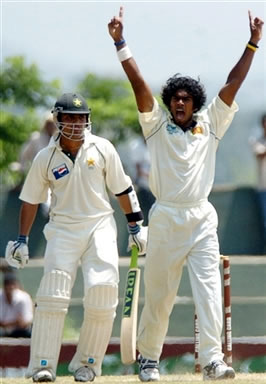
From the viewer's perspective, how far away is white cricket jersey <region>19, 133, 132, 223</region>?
9.81 m

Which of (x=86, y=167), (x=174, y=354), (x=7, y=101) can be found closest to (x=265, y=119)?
(x=174, y=354)

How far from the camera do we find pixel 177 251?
9.62 m

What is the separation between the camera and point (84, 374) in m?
9.77

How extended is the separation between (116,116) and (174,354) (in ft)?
66.1

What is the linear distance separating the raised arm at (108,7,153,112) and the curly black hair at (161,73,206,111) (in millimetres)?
202

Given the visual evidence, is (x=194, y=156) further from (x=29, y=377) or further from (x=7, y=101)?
(x=7, y=101)

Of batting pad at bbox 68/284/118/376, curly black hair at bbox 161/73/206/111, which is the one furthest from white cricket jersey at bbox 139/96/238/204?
batting pad at bbox 68/284/118/376

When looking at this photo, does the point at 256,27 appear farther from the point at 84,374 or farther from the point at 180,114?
the point at 84,374

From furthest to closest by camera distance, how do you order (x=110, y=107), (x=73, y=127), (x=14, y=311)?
(x=110, y=107) < (x=14, y=311) < (x=73, y=127)

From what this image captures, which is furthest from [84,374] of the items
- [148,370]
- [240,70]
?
[240,70]

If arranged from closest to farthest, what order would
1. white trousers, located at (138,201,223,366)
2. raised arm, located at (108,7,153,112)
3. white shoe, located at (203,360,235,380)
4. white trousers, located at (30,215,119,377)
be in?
white shoe, located at (203,360,235,380) < white trousers, located at (138,201,223,366) < raised arm, located at (108,7,153,112) < white trousers, located at (30,215,119,377)

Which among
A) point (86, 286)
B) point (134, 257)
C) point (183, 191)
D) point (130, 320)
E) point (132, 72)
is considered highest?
point (132, 72)

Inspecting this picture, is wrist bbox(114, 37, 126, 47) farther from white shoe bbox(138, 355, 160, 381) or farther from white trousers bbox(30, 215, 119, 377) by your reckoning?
white shoe bbox(138, 355, 160, 381)

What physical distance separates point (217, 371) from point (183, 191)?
1.15 m
